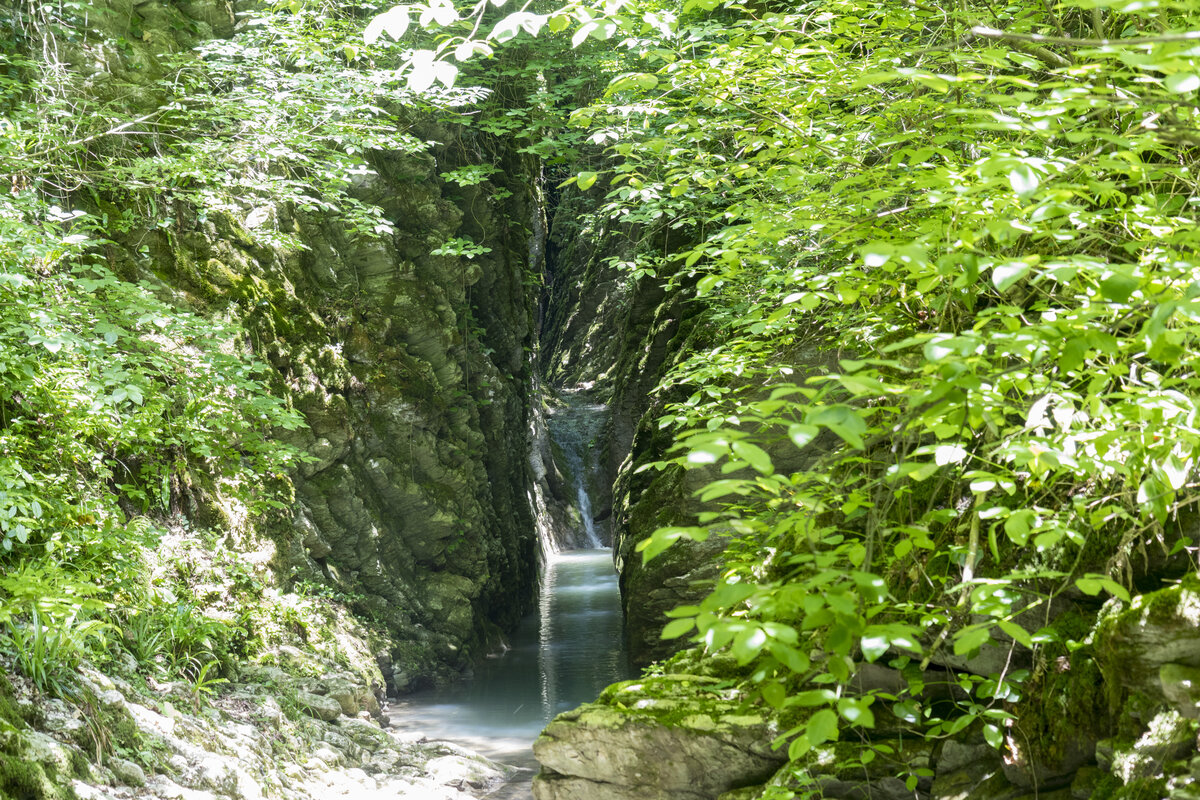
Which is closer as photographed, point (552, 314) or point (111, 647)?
point (111, 647)

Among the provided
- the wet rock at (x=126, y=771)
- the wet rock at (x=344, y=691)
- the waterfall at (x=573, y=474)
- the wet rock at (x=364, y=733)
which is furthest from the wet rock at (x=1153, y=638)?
the waterfall at (x=573, y=474)

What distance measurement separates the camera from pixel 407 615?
1058 cm

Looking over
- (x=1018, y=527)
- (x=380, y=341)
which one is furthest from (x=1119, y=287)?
(x=380, y=341)

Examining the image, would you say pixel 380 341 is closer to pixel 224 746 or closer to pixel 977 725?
pixel 224 746

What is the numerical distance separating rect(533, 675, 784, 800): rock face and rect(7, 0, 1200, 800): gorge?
0.06 ft

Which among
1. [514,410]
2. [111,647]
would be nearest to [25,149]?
[111,647]

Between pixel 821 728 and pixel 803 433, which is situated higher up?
pixel 803 433

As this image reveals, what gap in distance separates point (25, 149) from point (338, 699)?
16.6 feet

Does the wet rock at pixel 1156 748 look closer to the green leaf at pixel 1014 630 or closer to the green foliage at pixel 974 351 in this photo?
the green foliage at pixel 974 351

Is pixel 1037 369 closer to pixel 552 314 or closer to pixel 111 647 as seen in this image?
pixel 111 647

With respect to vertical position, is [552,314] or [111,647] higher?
[552,314]

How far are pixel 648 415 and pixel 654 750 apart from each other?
7852 mm

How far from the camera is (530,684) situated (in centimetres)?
1125

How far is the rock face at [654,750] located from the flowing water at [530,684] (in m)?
3.24
